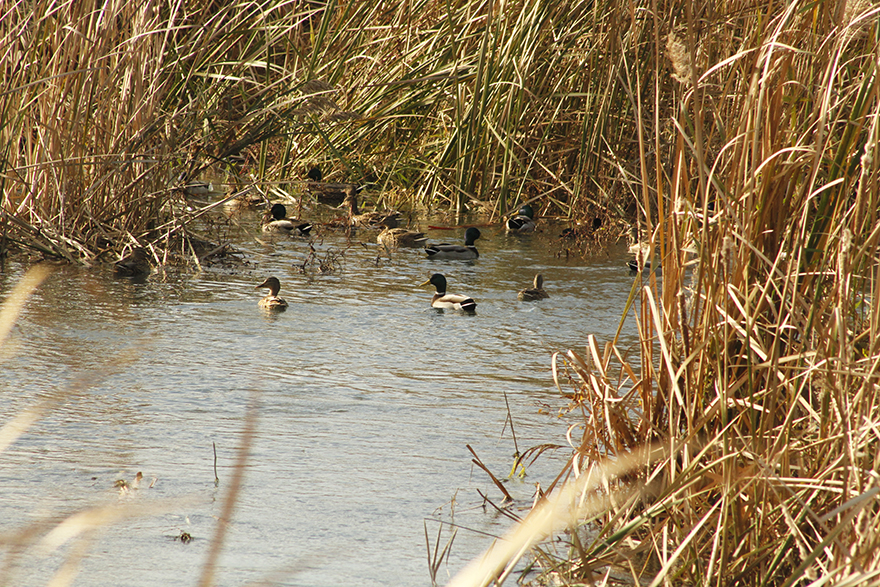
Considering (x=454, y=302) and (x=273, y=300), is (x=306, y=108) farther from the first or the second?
(x=454, y=302)

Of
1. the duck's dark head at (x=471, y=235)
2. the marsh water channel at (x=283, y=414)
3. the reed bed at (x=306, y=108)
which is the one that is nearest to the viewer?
the marsh water channel at (x=283, y=414)

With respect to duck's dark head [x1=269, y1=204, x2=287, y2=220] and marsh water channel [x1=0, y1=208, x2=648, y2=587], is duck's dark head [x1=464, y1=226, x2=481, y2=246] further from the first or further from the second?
duck's dark head [x1=269, y1=204, x2=287, y2=220]

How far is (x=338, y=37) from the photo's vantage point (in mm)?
11727

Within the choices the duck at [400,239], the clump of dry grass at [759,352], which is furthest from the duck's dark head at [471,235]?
the clump of dry grass at [759,352]

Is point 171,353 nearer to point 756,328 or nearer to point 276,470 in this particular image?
point 276,470

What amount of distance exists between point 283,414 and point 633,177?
338 cm

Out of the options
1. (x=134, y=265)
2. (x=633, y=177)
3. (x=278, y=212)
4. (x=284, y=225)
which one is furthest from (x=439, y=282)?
(x=278, y=212)

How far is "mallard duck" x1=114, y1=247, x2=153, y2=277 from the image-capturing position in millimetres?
7480

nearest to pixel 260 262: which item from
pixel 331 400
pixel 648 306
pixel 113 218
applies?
pixel 113 218

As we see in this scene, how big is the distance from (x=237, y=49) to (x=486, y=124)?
3.96 metres

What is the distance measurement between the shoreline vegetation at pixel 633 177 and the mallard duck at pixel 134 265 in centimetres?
9

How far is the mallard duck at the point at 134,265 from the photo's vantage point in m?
7.48

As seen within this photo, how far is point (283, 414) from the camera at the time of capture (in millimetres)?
4641

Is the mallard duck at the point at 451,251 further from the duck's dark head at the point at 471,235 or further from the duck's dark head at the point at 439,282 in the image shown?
the duck's dark head at the point at 439,282
